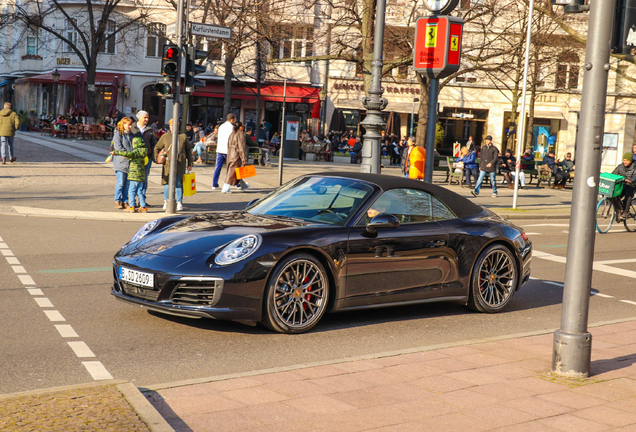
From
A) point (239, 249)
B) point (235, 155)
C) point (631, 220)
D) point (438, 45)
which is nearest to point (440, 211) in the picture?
point (239, 249)

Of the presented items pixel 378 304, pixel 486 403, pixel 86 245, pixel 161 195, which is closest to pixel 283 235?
pixel 378 304

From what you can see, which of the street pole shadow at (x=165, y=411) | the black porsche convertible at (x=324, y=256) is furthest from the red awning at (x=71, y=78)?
the street pole shadow at (x=165, y=411)

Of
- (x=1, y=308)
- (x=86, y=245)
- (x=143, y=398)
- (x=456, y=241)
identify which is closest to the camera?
(x=143, y=398)

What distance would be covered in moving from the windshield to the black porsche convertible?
0.01 m

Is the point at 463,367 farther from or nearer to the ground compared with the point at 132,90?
nearer to the ground

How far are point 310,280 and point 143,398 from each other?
2.55 metres

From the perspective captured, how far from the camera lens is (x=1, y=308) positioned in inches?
284

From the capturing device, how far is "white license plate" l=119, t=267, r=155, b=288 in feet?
21.2

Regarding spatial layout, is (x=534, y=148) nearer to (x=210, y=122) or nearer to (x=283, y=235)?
(x=210, y=122)

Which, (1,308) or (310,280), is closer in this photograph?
(310,280)

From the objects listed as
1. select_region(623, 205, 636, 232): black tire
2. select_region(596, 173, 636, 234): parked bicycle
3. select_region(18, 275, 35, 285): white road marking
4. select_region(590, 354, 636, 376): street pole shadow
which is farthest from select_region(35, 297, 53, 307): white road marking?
select_region(623, 205, 636, 232): black tire

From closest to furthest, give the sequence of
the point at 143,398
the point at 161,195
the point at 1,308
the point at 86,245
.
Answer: the point at 143,398 < the point at 1,308 < the point at 86,245 < the point at 161,195

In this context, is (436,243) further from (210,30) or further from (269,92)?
(269,92)

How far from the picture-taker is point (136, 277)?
6594 mm
